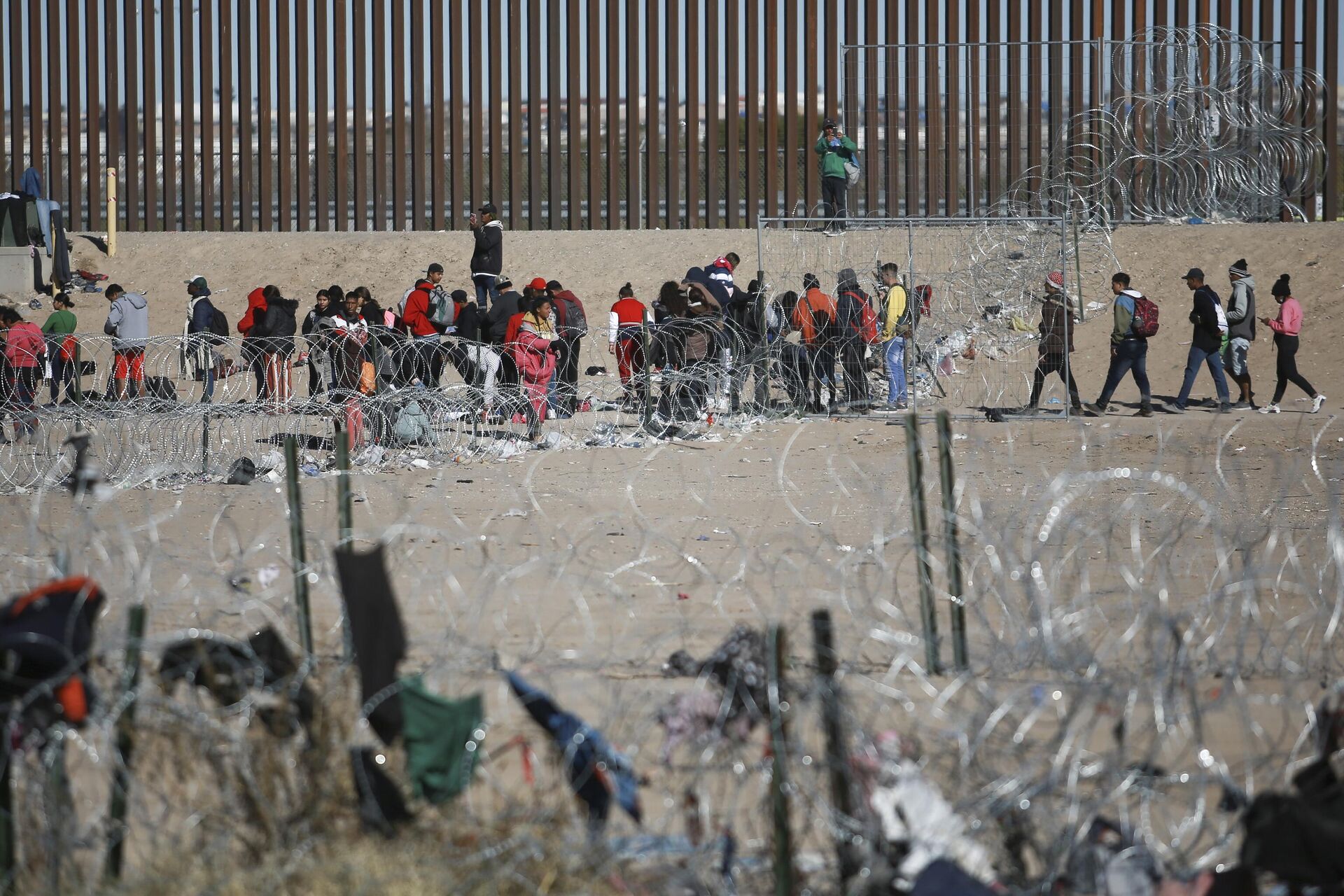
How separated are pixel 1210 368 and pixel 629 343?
4948mm

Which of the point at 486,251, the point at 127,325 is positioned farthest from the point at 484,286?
the point at 127,325

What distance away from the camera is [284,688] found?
3422 mm

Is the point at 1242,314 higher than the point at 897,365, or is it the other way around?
the point at 1242,314

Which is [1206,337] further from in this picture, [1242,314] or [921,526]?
[921,526]

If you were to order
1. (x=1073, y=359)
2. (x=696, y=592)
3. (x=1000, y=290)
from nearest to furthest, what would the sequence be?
(x=696, y=592)
(x=1000, y=290)
(x=1073, y=359)

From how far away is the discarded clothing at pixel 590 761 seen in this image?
3.32 meters

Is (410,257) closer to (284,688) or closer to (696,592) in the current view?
(696,592)

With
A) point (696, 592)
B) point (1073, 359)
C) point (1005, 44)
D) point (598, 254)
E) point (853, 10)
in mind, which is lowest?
point (696, 592)

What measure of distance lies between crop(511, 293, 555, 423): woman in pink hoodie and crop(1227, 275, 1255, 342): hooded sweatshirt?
596 centimetres

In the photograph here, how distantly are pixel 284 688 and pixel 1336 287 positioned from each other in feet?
56.3

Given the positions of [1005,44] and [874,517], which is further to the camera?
[1005,44]

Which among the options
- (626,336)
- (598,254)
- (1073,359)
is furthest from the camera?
(598,254)

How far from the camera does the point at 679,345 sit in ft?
41.1

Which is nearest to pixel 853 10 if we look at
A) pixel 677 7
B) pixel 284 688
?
pixel 677 7
